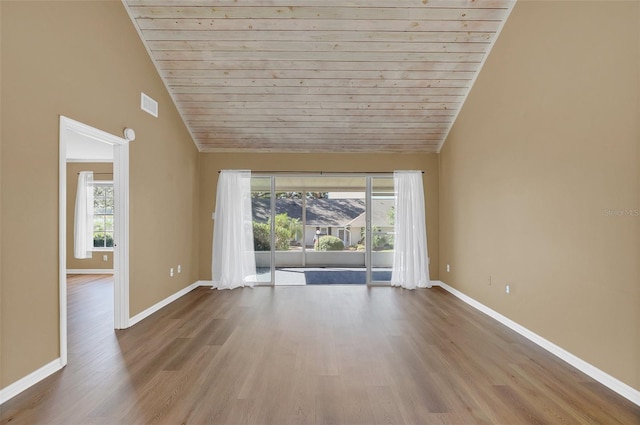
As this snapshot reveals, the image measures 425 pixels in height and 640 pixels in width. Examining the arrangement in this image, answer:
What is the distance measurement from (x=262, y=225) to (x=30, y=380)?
3776 millimetres

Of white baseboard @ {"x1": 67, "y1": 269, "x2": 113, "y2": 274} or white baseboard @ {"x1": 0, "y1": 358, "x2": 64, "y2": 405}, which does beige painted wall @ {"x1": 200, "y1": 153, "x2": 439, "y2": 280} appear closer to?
white baseboard @ {"x1": 67, "y1": 269, "x2": 113, "y2": 274}

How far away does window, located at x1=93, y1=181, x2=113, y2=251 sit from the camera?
7.21m

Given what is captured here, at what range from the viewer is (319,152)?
5824 millimetres

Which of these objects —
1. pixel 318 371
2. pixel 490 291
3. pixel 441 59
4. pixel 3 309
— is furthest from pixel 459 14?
pixel 3 309

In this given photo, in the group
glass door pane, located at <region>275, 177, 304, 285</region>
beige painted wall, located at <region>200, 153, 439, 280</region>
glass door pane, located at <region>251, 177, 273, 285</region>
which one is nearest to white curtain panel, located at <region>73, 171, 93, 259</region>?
beige painted wall, located at <region>200, 153, 439, 280</region>

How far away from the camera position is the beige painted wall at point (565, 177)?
2316mm

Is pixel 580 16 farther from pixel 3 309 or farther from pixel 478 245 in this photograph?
pixel 3 309

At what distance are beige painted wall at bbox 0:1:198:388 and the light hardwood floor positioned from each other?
46 centimetres

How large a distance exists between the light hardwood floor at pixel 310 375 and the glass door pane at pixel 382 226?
1.81 meters

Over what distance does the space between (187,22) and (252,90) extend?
1084 mm

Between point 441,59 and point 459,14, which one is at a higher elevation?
point 459,14

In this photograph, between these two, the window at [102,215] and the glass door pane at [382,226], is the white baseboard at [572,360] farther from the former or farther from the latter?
the window at [102,215]

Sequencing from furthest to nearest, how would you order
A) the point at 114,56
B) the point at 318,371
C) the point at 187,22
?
1. the point at 187,22
2. the point at 114,56
3. the point at 318,371

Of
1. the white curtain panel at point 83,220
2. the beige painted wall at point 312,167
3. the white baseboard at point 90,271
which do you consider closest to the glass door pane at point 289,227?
the beige painted wall at point 312,167
